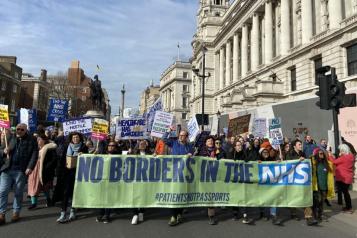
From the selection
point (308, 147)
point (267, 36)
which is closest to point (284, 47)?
point (267, 36)

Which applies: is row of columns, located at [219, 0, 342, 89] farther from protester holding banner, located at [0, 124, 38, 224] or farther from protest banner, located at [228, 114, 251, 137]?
protester holding banner, located at [0, 124, 38, 224]

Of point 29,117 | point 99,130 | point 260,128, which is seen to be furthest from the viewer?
point 260,128

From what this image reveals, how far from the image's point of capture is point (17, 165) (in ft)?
24.5

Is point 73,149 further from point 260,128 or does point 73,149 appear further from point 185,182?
point 260,128

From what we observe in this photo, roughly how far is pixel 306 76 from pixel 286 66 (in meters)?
4.57

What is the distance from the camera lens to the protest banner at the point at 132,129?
10484 mm

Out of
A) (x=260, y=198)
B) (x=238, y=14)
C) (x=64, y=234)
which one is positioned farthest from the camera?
(x=238, y=14)

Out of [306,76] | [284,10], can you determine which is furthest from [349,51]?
[284,10]

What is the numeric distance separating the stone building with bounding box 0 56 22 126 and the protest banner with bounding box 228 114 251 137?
41.0 metres

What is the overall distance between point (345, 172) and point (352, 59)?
22314 millimetres

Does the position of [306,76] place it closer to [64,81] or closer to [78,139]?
[78,139]

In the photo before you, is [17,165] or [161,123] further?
[161,123]

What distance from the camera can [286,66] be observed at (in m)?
38.7

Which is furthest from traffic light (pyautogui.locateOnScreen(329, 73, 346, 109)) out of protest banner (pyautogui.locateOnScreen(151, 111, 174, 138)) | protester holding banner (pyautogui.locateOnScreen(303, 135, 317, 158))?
protest banner (pyautogui.locateOnScreen(151, 111, 174, 138))
